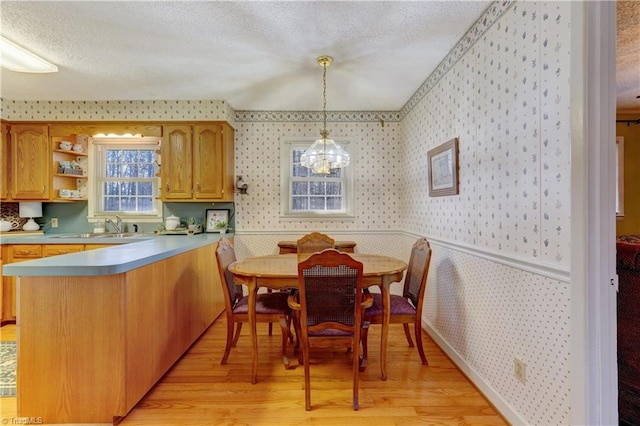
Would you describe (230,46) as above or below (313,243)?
above

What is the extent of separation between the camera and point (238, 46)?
2270 millimetres

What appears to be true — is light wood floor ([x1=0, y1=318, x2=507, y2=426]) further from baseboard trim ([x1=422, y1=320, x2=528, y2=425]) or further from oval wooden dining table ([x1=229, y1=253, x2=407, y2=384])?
oval wooden dining table ([x1=229, y1=253, x2=407, y2=384])

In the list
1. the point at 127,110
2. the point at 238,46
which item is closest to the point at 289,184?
the point at 238,46

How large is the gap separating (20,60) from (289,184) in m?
2.73

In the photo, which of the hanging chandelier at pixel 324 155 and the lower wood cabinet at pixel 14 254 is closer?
Result: the hanging chandelier at pixel 324 155

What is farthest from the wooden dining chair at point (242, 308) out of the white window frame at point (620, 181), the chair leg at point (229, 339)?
the white window frame at point (620, 181)

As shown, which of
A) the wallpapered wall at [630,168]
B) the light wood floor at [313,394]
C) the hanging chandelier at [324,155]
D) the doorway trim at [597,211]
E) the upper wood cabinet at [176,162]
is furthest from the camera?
the wallpapered wall at [630,168]

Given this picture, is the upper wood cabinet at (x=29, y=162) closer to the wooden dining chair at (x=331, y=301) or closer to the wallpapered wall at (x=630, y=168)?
the wooden dining chair at (x=331, y=301)

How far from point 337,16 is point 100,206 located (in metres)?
3.75

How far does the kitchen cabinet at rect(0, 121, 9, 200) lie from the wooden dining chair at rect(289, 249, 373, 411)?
13.0 ft

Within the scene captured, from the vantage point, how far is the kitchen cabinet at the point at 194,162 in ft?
11.2

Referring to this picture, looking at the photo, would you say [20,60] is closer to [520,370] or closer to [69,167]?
[69,167]

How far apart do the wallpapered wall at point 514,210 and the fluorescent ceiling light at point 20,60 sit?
3.48 meters

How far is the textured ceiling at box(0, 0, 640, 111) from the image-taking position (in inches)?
73.8
